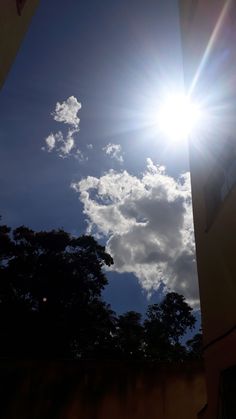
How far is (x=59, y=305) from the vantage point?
74.6 feet

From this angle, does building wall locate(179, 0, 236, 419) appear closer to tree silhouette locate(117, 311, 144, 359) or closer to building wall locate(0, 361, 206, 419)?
building wall locate(0, 361, 206, 419)

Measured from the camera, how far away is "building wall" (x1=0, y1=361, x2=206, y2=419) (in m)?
5.95

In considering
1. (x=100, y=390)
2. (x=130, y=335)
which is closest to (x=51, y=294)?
(x=130, y=335)

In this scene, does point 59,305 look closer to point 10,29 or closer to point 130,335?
point 130,335

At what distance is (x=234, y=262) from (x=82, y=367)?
349 centimetres

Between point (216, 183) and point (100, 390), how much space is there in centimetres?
397

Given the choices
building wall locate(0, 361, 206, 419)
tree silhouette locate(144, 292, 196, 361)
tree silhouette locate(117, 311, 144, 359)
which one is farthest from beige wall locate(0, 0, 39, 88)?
tree silhouette locate(144, 292, 196, 361)

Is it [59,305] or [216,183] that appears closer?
[216,183]

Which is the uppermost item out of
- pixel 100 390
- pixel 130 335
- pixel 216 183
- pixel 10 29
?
pixel 130 335

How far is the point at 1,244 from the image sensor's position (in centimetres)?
2330

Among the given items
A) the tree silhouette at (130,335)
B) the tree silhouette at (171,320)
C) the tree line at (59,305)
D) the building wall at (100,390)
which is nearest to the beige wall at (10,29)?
the building wall at (100,390)

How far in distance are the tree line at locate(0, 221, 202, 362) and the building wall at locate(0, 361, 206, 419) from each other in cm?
1353

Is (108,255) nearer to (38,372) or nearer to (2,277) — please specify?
(2,277)

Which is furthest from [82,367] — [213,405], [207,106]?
[207,106]
